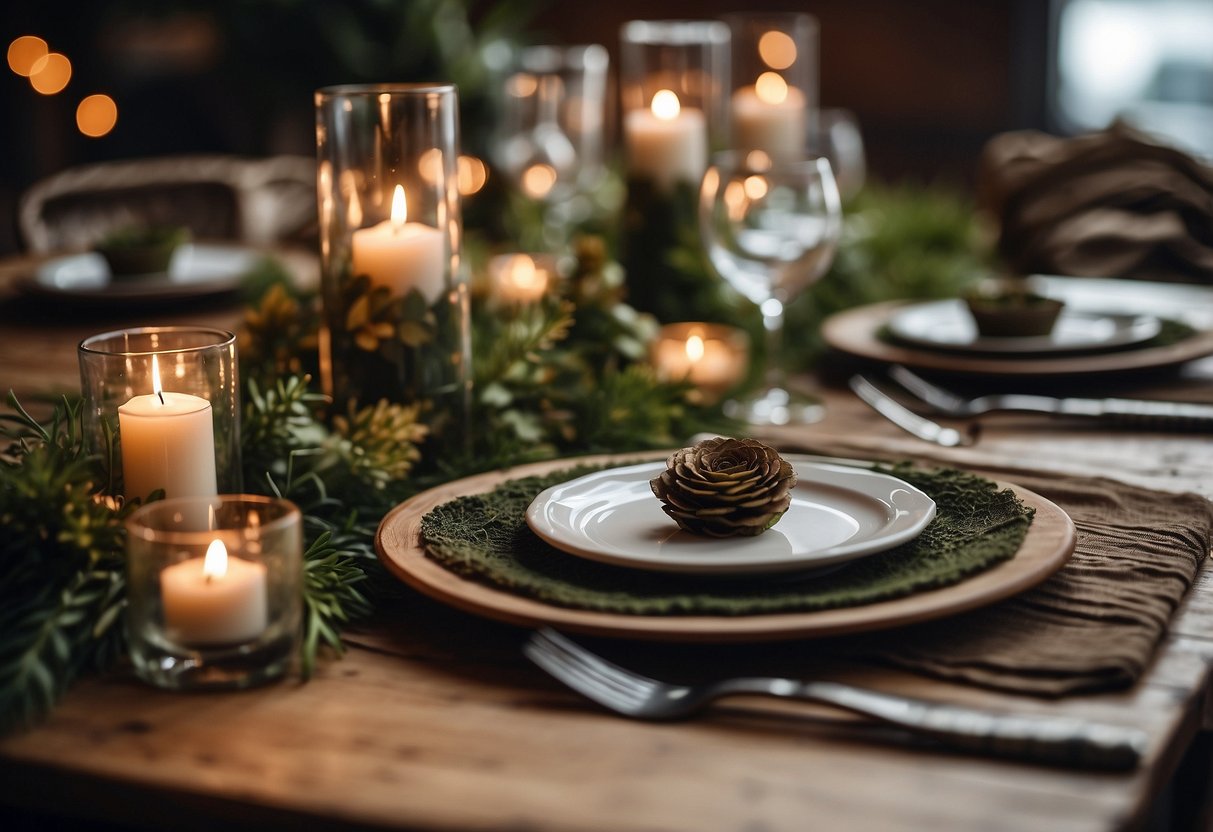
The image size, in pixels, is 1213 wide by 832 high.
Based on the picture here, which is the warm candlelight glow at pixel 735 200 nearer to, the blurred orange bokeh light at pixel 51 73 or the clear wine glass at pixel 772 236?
the clear wine glass at pixel 772 236

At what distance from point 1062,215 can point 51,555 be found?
1.37 m

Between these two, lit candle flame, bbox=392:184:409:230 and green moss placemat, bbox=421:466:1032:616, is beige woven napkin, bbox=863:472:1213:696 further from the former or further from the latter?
lit candle flame, bbox=392:184:409:230

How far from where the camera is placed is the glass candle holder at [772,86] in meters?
1.75

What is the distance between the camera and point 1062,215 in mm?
1719

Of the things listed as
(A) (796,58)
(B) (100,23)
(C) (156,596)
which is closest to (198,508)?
(C) (156,596)

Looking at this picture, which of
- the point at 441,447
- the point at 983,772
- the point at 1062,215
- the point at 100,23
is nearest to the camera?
the point at 983,772

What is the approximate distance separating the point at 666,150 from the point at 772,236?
355 millimetres

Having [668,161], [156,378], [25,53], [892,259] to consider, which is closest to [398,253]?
[156,378]

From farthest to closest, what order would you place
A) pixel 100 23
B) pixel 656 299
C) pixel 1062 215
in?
1. pixel 100 23
2. pixel 1062 215
3. pixel 656 299

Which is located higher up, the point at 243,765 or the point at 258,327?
the point at 258,327

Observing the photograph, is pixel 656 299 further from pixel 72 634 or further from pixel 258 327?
pixel 72 634

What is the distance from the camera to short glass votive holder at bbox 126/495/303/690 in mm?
652

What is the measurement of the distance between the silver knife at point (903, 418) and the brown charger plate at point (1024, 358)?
0.15ft

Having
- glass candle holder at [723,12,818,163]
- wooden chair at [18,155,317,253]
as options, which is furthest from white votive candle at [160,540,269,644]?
wooden chair at [18,155,317,253]
